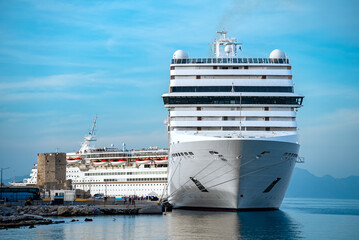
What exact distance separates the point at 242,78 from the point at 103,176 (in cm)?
3898

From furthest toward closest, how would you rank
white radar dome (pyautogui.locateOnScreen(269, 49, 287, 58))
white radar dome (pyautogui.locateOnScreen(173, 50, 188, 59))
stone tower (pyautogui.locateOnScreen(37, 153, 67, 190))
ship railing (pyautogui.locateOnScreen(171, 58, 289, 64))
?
stone tower (pyautogui.locateOnScreen(37, 153, 67, 190)), white radar dome (pyautogui.locateOnScreen(173, 50, 188, 59)), white radar dome (pyautogui.locateOnScreen(269, 49, 287, 58)), ship railing (pyautogui.locateOnScreen(171, 58, 289, 64))

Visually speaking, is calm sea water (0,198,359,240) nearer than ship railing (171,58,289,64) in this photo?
Yes

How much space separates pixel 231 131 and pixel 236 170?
4.13m

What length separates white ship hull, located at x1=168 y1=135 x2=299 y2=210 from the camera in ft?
132

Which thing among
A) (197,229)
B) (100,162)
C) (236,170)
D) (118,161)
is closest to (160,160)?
(118,161)

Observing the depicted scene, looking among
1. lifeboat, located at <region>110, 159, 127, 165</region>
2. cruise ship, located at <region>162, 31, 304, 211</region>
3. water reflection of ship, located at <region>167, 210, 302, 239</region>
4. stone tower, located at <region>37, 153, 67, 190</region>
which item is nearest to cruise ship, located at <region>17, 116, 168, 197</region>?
lifeboat, located at <region>110, 159, 127, 165</region>

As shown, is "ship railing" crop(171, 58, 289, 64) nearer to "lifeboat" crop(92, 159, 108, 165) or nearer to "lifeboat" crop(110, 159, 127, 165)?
"lifeboat" crop(110, 159, 127, 165)

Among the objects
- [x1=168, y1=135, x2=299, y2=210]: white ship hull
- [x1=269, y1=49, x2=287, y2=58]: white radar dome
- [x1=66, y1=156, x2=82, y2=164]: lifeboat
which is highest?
[x1=269, y1=49, x2=287, y2=58]: white radar dome

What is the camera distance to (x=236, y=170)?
4056 cm

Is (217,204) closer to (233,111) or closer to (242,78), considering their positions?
(233,111)

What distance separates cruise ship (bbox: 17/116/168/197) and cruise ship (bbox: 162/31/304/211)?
86.5 feet

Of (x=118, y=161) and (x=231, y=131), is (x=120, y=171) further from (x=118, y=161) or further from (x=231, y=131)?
(x=231, y=131)

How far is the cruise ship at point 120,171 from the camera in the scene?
7625 centimetres

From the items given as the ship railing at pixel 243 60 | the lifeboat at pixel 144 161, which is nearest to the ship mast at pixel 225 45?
the ship railing at pixel 243 60
